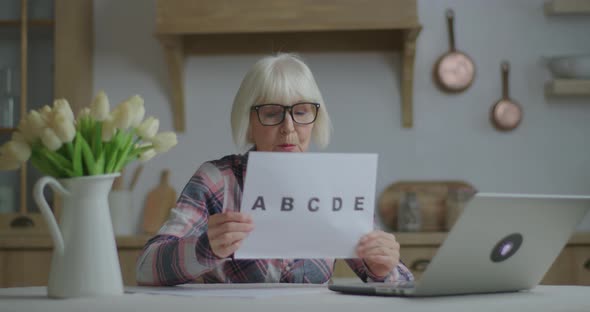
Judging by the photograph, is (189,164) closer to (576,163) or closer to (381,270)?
(576,163)

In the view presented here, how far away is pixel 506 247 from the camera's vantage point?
3.94 feet

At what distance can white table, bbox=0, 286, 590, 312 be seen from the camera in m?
1.05

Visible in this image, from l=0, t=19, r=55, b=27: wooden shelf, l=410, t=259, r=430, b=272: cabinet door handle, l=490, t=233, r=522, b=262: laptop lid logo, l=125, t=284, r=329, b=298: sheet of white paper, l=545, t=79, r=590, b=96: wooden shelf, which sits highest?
l=0, t=19, r=55, b=27: wooden shelf

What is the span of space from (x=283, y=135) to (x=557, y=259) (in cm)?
170

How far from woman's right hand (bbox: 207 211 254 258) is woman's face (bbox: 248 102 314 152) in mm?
421

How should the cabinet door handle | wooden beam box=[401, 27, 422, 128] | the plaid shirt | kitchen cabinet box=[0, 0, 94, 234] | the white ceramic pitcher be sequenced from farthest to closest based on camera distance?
kitchen cabinet box=[0, 0, 94, 234]
wooden beam box=[401, 27, 422, 128]
the cabinet door handle
the plaid shirt
the white ceramic pitcher

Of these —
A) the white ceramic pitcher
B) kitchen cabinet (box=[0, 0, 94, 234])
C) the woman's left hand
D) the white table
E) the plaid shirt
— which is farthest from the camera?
kitchen cabinet (box=[0, 0, 94, 234])

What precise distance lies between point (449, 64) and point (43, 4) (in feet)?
5.59

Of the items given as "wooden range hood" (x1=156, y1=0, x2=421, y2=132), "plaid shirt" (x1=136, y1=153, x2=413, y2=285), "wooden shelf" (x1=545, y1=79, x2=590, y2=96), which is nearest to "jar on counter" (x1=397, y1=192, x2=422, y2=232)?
"wooden range hood" (x1=156, y1=0, x2=421, y2=132)

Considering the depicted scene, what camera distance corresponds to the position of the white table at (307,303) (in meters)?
1.05

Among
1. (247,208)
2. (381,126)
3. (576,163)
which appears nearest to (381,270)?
(247,208)

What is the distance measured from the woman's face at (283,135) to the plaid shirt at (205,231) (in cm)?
8

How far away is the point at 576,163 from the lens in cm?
337

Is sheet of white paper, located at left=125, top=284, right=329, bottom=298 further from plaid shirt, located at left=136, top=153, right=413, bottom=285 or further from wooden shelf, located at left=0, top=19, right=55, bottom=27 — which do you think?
wooden shelf, located at left=0, top=19, right=55, bottom=27
